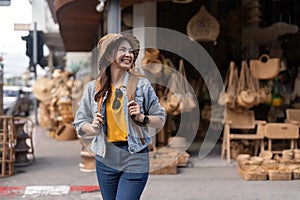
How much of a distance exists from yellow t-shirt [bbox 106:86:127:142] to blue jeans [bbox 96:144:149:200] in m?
0.06

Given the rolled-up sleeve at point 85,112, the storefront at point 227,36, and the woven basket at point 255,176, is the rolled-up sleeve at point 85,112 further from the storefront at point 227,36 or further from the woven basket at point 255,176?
the woven basket at point 255,176

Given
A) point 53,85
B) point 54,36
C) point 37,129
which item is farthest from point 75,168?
point 54,36

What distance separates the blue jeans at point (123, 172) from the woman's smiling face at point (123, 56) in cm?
46

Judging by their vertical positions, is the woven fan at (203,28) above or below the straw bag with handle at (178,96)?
above

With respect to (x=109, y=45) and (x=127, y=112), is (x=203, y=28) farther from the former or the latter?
(x=127, y=112)

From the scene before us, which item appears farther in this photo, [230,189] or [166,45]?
[166,45]

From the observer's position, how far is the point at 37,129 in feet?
41.9

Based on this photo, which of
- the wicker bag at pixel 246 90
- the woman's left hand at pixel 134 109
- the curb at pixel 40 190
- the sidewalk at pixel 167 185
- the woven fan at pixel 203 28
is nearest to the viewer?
the woman's left hand at pixel 134 109

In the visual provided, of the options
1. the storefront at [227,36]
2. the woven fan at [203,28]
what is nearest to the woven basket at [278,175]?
the storefront at [227,36]

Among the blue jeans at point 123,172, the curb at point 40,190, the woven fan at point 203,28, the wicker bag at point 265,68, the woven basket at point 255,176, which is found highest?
the woven fan at point 203,28

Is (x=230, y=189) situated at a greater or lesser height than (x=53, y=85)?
lesser

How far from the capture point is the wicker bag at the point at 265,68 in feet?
21.1

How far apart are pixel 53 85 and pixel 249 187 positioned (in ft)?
22.3

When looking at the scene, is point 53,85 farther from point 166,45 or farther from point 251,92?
point 251,92
